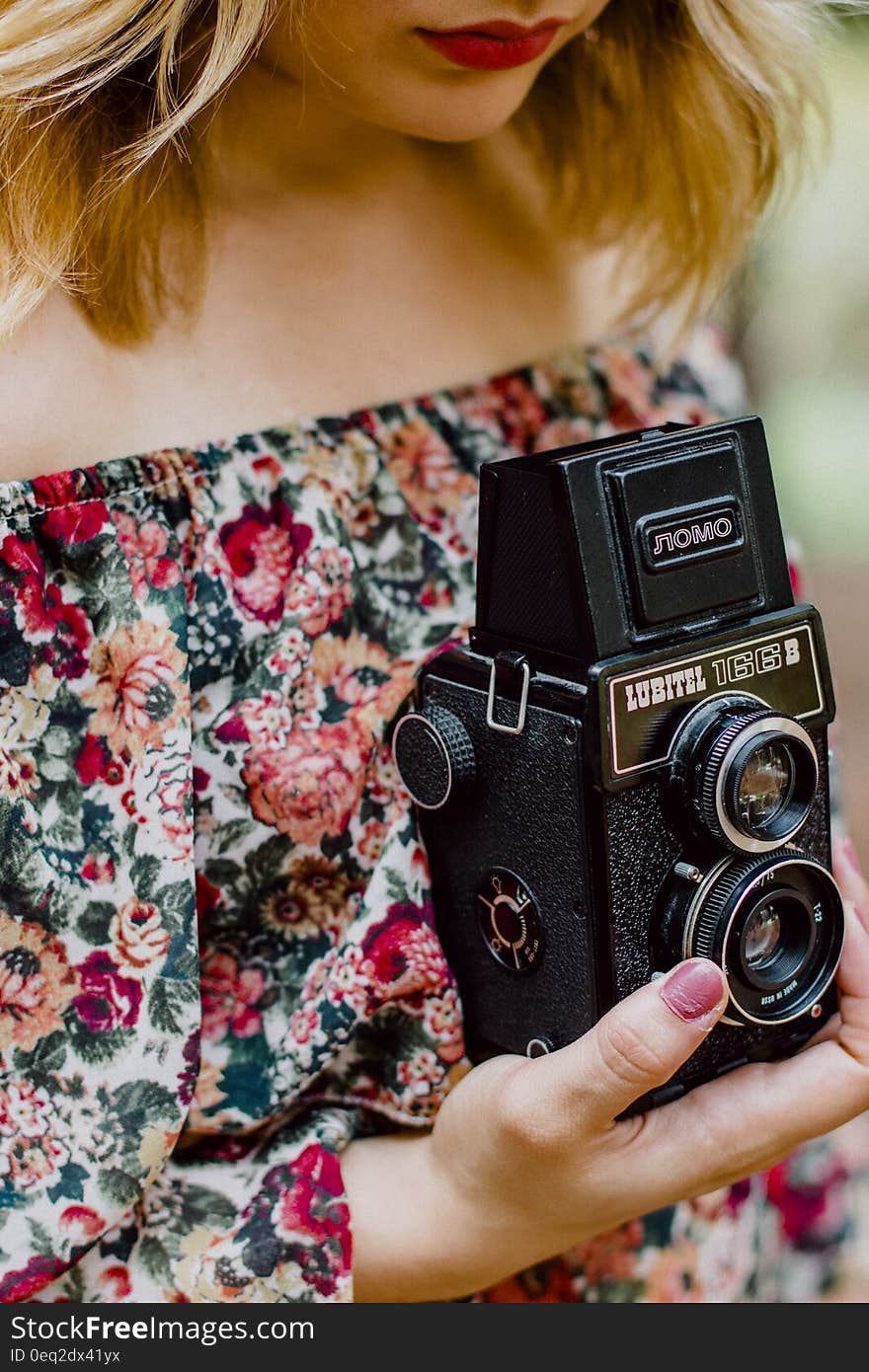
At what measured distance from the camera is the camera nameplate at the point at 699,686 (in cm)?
66

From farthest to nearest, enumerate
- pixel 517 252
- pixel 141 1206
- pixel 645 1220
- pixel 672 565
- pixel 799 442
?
pixel 799 442 < pixel 517 252 < pixel 645 1220 < pixel 141 1206 < pixel 672 565

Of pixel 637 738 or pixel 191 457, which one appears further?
pixel 191 457

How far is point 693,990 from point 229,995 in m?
0.28

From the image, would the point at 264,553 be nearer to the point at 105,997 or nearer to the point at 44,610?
→ the point at 44,610

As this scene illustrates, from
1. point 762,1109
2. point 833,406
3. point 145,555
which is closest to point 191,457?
point 145,555

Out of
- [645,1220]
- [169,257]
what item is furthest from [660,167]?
[645,1220]

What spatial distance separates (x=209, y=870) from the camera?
30.2 inches

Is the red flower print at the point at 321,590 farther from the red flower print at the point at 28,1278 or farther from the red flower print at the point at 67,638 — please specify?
the red flower print at the point at 28,1278

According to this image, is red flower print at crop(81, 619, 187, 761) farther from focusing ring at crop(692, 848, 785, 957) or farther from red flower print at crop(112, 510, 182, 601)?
focusing ring at crop(692, 848, 785, 957)

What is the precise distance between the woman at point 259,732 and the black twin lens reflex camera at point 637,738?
0.14 feet

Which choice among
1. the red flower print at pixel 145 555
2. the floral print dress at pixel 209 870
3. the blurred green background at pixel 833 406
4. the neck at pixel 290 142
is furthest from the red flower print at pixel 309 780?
the blurred green background at pixel 833 406

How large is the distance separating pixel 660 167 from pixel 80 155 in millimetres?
446

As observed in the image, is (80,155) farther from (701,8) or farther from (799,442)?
(799,442)

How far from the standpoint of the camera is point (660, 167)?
0.99 metres
